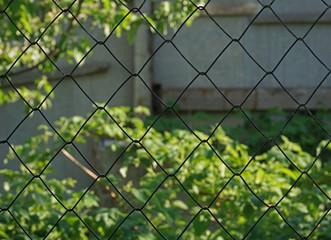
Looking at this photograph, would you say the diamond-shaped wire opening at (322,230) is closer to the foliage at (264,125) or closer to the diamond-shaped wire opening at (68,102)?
the foliage at (264,125)

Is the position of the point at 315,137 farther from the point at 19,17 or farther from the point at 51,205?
the point at 51,205

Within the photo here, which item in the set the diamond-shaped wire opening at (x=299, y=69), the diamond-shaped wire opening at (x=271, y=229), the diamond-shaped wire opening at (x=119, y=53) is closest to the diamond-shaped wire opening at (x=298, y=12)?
the diamond-shaped wire opening at (x=299, y=69)

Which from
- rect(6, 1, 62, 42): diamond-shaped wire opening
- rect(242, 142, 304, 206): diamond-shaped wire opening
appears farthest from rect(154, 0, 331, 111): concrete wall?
rect(242, 142, 304, 206): diamond-shaped wire opening

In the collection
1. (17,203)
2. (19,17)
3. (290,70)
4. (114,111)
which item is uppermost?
(290,70)

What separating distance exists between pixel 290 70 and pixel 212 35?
2.12 feet

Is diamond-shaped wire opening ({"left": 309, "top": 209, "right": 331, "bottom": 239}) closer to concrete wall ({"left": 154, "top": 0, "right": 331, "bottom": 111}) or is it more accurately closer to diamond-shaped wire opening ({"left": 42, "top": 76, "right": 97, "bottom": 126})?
concrete wall ({"left": 154, "top": 0, "right": 331, "bottom": 111})

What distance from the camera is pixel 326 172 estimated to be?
288cm

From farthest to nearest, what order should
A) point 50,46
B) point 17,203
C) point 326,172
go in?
point 50,46 → point 326,172 → point 17,203

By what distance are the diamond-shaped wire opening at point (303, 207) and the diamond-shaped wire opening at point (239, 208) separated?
0.08m

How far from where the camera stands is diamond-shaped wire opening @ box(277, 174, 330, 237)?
2.49m

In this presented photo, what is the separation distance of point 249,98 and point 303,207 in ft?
9.95

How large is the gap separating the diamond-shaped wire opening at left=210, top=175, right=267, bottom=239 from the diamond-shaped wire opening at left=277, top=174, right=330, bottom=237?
0.28ft

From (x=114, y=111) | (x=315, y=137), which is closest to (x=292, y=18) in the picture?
(x=315, y=137)

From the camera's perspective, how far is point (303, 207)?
269 cm
